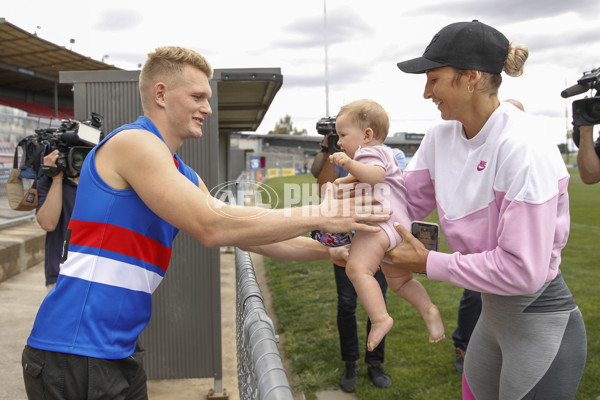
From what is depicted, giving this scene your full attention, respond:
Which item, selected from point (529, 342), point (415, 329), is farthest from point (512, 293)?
point (415, 329)

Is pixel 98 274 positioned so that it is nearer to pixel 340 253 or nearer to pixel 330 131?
pixel 340 253

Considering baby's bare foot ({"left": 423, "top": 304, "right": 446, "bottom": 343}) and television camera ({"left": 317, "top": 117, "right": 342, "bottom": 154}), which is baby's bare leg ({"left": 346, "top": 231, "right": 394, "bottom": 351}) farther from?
television camera ({"left": 317, "top": 117, "right": 342, "bottom": 154})

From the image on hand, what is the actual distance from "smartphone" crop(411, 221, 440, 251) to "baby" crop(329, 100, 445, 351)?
0.22 ft

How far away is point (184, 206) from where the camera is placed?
2.01 meters

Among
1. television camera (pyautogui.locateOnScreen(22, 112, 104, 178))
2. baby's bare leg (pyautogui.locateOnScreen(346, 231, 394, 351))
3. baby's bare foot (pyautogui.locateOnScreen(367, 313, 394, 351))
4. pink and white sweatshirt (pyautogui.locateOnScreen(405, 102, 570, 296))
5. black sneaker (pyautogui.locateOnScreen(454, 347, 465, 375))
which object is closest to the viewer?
pink and white sweatshirt (pyautogui.locateOnScreen(405, 102, 570, 296))

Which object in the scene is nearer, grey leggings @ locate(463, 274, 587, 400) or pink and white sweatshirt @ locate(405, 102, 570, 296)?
pink and white sweatshirt @ locate(405, 102, 570, 296)

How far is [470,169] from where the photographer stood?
207 cm

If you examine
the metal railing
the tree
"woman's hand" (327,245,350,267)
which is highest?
the tree

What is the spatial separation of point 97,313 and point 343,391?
9.91ft

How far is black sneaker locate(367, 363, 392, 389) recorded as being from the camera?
4629mm

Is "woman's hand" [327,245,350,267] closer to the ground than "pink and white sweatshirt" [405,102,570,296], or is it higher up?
closer to the ground

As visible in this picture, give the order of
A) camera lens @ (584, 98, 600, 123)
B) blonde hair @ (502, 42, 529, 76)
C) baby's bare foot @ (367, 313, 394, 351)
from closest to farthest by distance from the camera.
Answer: blonde hair @ (502, 42, 529, 76)
baby's bare foot @ (367, 313, 394, 351)
camera lens @ (584, 98, 600, 123)

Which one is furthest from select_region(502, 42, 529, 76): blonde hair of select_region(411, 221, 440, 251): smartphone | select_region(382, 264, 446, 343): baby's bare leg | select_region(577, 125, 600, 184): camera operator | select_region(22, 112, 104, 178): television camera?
select_region(22, 112, 104, 178): television camera

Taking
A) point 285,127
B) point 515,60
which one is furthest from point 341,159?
point 285,127
